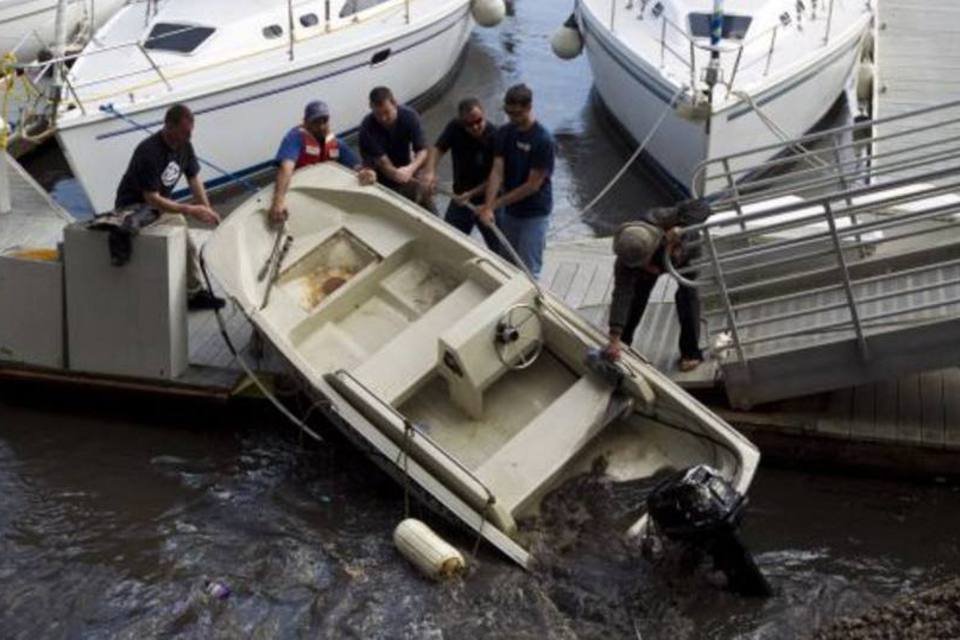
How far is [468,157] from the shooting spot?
30.8ft

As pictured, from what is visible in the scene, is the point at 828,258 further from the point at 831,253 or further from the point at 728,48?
the point at 728,48

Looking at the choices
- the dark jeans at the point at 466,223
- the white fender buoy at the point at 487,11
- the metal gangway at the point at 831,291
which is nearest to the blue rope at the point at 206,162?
the dark jeans at the point at 466,223

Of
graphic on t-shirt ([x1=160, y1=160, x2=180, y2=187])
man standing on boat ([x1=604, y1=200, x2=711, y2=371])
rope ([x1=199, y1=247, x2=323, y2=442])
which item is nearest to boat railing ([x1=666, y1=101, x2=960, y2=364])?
man standing on boat ([x1=604, y1=200, x2=711, y2=371])

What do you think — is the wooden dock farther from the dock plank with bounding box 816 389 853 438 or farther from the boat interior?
the dock plank with bounding box 816 389 853 438

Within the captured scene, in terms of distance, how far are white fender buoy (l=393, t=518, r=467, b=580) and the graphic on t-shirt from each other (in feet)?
10.3

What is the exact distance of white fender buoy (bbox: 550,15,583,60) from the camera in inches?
662

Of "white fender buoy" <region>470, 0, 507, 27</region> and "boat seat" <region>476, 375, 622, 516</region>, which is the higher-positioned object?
"boat seat" <region>476, 375, 622, 516</region>

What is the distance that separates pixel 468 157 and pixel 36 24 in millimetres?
8733

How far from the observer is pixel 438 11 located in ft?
51.8

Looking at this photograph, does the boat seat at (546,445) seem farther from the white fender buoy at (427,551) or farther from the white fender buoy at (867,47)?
the white fender buoy at (867,47)

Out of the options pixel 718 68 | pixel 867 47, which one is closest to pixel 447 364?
pixel 718 68

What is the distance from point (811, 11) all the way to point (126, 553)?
10.6 metres

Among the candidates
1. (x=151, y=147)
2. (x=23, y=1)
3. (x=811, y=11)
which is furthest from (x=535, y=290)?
(x=23, y=1)

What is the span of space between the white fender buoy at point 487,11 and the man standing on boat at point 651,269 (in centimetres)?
930
